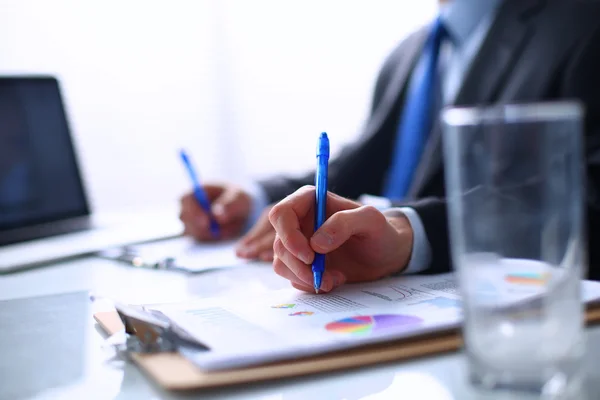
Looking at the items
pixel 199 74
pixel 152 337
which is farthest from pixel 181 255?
pixel 199 74

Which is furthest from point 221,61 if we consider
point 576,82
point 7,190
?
point 576,82

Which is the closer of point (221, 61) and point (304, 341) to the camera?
point (304, 341)

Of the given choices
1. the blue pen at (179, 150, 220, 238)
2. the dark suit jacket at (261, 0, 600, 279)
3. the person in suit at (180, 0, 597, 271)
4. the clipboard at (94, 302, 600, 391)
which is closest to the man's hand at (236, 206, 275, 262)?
the person in suit at (180, 0, 597, 271)

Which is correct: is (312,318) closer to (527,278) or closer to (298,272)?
(298,272)

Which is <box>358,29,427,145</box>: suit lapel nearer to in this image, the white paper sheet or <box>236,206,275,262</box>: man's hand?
<box>236,206,275,262</box>: man's hand

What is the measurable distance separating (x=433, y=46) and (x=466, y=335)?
1.15 meters

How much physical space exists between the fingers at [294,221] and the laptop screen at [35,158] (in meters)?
0.82

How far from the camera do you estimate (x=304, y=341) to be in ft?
1.73

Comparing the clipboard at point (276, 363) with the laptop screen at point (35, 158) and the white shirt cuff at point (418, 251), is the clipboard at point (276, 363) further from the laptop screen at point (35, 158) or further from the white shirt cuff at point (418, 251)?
the laptop screen at point (35, 158)

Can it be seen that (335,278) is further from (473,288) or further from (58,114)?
(58,114)

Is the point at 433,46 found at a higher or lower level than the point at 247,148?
higher

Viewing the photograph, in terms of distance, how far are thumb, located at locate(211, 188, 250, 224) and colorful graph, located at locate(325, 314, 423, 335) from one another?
27.9 inches

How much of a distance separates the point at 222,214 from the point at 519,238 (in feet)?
2.95

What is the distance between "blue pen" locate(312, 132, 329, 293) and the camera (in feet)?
2.25
